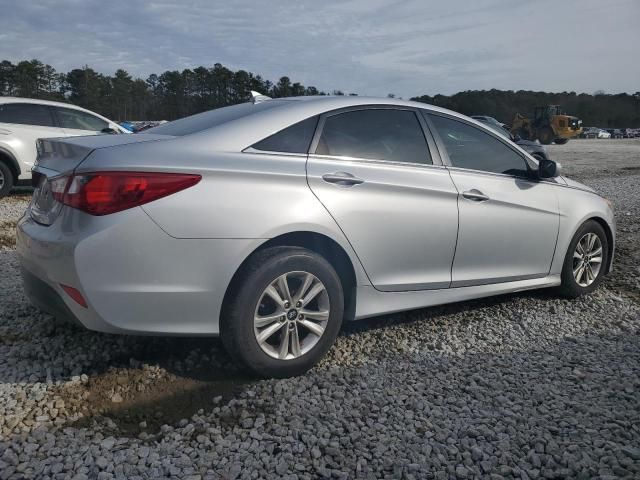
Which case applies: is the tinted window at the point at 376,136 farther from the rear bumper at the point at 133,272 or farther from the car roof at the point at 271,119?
the rear bumper at the point at 133,272

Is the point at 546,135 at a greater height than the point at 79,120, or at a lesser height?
greater

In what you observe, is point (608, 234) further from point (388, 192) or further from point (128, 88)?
point (128, 88)

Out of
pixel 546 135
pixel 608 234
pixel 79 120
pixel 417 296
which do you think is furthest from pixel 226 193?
pixel 546 135

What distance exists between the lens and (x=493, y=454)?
2.39 meters

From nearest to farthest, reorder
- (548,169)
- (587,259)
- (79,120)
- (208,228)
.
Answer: (208,228)
(548,169)
(587,259)
(79,120)

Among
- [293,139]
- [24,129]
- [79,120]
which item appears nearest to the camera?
[293,139]

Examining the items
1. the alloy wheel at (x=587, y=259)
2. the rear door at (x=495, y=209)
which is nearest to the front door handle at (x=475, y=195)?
the rear door at (x=495, y=209)

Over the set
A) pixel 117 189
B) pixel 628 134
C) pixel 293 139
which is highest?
pixel 628 134

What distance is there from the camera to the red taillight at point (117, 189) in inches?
102

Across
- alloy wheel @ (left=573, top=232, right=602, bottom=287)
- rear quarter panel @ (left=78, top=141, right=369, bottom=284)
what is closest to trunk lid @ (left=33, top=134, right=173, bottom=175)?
rear quarter panel @ (left=78, top=141, right=369, bottom=284)

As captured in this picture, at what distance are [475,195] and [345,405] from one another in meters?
1.80

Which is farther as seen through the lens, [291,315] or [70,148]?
[291,315]

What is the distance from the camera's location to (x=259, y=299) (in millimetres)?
2865

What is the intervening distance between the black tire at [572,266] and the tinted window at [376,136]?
1.71 metres
